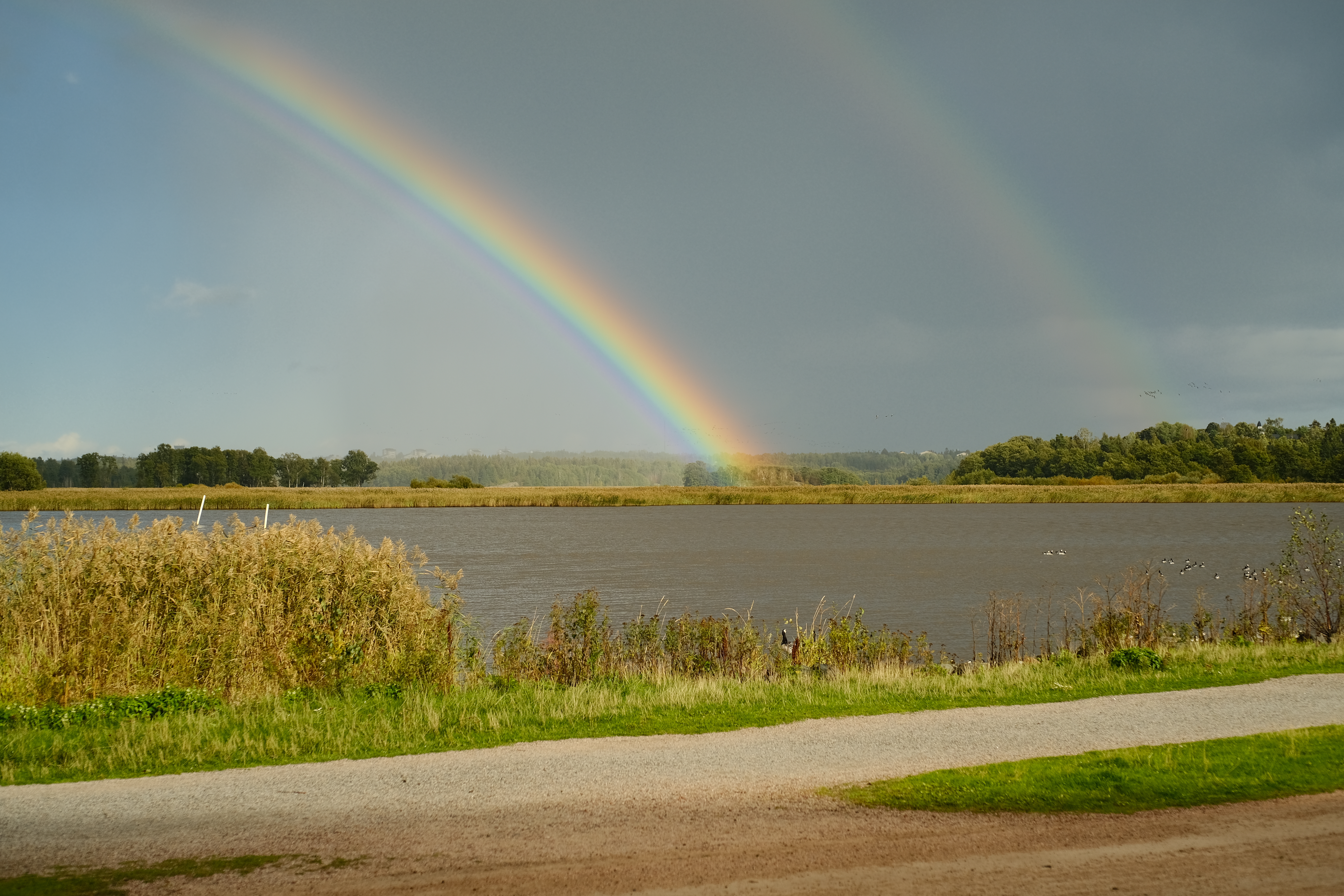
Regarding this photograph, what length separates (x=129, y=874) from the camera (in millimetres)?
6922

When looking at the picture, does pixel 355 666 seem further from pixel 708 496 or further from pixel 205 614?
pixel 708 496

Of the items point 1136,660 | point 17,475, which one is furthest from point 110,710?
point 17,475

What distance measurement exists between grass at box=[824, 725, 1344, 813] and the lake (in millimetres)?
12895

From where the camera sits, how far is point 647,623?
20.1m

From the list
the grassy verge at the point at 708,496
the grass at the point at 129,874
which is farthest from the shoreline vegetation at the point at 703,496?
the grass at the point at 129,874

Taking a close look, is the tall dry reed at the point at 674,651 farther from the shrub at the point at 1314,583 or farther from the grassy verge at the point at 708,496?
the grassy verge at the point at 708,496

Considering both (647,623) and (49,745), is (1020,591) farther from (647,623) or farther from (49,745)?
(49,745)

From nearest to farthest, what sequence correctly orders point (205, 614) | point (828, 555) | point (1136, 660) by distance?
1. point (205, 614)
2. point (1136, 660)
3. point (828, 555)

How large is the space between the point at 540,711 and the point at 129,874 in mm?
6401

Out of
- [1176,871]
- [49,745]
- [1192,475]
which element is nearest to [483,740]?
[49,745]

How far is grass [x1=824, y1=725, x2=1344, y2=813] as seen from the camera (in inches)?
335

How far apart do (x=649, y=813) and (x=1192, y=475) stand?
565ft

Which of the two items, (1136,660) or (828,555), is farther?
(828,555)

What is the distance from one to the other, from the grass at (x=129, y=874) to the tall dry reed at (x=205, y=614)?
749 centimetres
